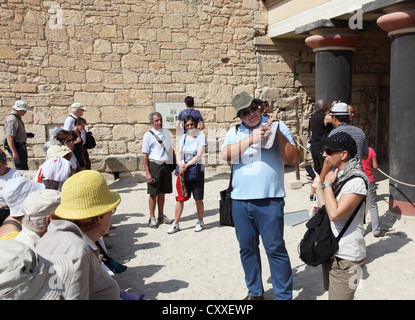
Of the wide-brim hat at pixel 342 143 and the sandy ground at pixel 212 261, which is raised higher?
the wide-brim hat at pixel 342 143

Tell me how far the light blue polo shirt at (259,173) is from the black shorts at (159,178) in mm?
2618

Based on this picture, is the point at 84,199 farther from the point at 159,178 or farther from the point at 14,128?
the point at 14,128

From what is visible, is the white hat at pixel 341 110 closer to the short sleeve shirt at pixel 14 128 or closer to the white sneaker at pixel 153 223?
the white sneaker at pixel 153 223

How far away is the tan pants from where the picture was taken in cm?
247

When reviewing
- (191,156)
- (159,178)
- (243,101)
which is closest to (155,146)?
(159,178)

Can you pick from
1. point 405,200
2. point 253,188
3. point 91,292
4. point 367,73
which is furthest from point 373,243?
point 367,73

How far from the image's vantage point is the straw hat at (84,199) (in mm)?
1952

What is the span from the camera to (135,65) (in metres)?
8.55

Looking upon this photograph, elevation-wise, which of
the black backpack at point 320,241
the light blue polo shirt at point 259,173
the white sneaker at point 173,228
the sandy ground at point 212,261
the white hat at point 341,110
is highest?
the white hat at point 341,110

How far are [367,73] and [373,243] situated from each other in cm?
625

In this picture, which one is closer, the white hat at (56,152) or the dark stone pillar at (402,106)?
the white hat at (56,152)

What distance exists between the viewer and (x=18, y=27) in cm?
787

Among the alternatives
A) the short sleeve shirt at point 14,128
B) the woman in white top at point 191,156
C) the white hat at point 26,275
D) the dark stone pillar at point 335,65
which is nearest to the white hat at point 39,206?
the white hat at point 26,275

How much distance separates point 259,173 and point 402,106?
322cm
